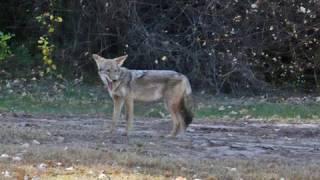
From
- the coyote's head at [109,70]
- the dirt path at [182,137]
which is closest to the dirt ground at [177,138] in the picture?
the dirt path at [182,137]

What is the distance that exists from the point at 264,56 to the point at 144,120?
6.66 meters

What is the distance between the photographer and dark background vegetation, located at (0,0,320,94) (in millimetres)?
18625

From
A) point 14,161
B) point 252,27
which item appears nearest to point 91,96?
point 252,27

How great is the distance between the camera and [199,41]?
18.8 metres

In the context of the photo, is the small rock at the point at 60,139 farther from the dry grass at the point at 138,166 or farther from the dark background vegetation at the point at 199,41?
the dark background vegetation at the point at 199,41

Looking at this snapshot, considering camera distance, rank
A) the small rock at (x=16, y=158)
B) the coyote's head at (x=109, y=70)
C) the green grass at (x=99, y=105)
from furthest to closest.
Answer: the green grass at (x=99, y=105), the coyote's head at (x=109, y=70), the small rock at (x=16, y=158)

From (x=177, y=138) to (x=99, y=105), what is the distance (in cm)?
518

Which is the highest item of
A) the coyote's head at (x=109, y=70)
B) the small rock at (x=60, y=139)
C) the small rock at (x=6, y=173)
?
the coyote's head at (x=109, y=70)

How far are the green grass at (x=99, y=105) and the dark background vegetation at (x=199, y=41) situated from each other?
1139mm

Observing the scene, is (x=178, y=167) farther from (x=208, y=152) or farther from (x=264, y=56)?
(x=264, y=56)

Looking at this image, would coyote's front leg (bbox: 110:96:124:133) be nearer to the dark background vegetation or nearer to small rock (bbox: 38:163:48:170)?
small rock (bbox: 38:163:48:170)

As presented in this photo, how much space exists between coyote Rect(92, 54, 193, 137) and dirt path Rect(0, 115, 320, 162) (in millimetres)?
330

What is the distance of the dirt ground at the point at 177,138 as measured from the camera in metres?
9.86

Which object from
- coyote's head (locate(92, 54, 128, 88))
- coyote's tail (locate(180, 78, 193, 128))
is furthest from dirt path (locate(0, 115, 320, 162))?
coyote's head (locate(92, 54, 128, 88))
